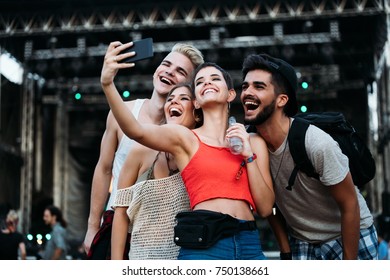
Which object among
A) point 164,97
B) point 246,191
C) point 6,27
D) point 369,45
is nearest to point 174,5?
point 6,27

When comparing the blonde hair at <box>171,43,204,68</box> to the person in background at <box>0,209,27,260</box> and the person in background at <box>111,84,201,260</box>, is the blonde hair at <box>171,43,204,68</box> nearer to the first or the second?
the person in background at <box>111,84,201,260</box>

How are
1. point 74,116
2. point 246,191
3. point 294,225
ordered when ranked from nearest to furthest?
point 246,191
point 294,225
point 74,116

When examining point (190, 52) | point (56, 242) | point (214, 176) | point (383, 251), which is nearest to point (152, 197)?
point (214, 176)

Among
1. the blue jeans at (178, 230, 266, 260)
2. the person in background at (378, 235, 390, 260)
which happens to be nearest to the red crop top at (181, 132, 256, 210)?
the blue jeans at (178, 230, 266, 260)

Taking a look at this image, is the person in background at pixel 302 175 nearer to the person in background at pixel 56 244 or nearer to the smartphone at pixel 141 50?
the smartphone at pixel 141 50

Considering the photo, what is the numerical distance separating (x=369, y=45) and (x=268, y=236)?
6008mm

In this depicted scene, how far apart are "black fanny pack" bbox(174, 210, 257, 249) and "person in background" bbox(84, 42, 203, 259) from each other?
802 mm

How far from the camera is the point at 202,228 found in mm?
2734

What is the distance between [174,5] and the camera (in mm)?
14078

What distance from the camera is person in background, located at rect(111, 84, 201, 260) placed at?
10.1 feet

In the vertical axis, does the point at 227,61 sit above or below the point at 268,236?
above

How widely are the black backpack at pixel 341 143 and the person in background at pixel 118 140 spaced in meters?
0.68

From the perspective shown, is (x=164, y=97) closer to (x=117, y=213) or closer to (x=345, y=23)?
(x=117, y=213)

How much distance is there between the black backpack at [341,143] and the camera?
3252 millimetres
